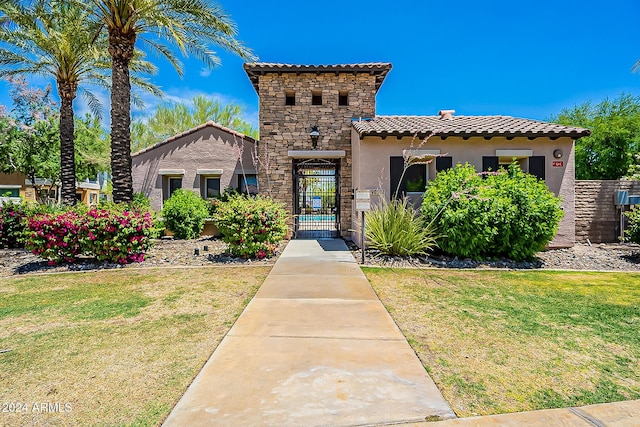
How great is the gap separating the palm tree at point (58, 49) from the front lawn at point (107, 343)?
842cm

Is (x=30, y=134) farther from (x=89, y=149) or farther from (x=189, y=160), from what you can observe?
(x=189, y=160)

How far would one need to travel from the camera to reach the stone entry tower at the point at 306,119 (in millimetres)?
12766

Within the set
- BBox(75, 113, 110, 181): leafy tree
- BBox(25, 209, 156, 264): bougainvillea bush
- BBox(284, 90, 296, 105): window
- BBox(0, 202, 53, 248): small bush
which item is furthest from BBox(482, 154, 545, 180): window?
BBox(75, 113, 110, 181): leafy tree

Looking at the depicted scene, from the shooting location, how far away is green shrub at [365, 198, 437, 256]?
8.69 metres

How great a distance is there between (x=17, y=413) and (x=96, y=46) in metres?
14.8

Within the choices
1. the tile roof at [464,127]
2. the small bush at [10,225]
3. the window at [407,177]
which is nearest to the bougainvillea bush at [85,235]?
the small bush at [10,225]

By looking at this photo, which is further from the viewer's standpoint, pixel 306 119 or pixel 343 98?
pixel 343 98

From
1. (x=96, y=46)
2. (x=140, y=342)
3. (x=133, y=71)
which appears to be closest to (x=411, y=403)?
(x=140, y=342)

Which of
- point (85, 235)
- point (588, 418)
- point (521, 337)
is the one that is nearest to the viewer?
point (588, 418)

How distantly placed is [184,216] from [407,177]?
872 cm

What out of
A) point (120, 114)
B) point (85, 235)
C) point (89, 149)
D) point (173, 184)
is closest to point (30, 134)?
point (89, 149)

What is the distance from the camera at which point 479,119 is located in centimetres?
1347

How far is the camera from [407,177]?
11008 millimetres

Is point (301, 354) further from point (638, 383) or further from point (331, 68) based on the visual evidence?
point (331, 68)
